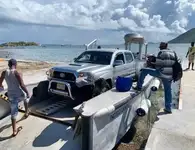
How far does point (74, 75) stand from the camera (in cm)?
598

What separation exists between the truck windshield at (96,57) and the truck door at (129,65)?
3.51 feet

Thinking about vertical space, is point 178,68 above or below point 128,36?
below

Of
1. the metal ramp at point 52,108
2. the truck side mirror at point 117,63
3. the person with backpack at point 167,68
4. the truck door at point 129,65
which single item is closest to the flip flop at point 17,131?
the metal ramp at point 52,108

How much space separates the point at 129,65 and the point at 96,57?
5.11 ft

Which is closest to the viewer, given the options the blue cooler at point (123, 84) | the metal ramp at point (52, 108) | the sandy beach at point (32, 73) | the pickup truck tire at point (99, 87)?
the blue cooler at point (123, 84)

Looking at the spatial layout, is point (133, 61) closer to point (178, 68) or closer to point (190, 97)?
point (190, 97)

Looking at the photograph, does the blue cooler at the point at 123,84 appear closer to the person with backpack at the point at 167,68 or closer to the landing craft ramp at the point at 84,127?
the landing craft ramp at the point at 84,127

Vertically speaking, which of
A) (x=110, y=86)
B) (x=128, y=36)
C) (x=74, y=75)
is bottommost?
(x=110, y=86)

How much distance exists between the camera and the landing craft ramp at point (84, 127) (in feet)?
12.7

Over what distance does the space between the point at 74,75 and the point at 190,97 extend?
15.0 feet

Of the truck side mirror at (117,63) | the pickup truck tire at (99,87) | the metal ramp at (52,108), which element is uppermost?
the truck side mirror at (117,63)

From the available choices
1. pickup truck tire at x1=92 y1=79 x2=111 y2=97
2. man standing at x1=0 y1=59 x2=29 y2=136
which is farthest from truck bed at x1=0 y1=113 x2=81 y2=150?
pickup truck tire at x1=92 y1=79 x2=111 y2=97

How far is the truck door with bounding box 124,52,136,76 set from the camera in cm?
821

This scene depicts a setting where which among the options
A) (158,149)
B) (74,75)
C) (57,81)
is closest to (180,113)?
(158,149)
